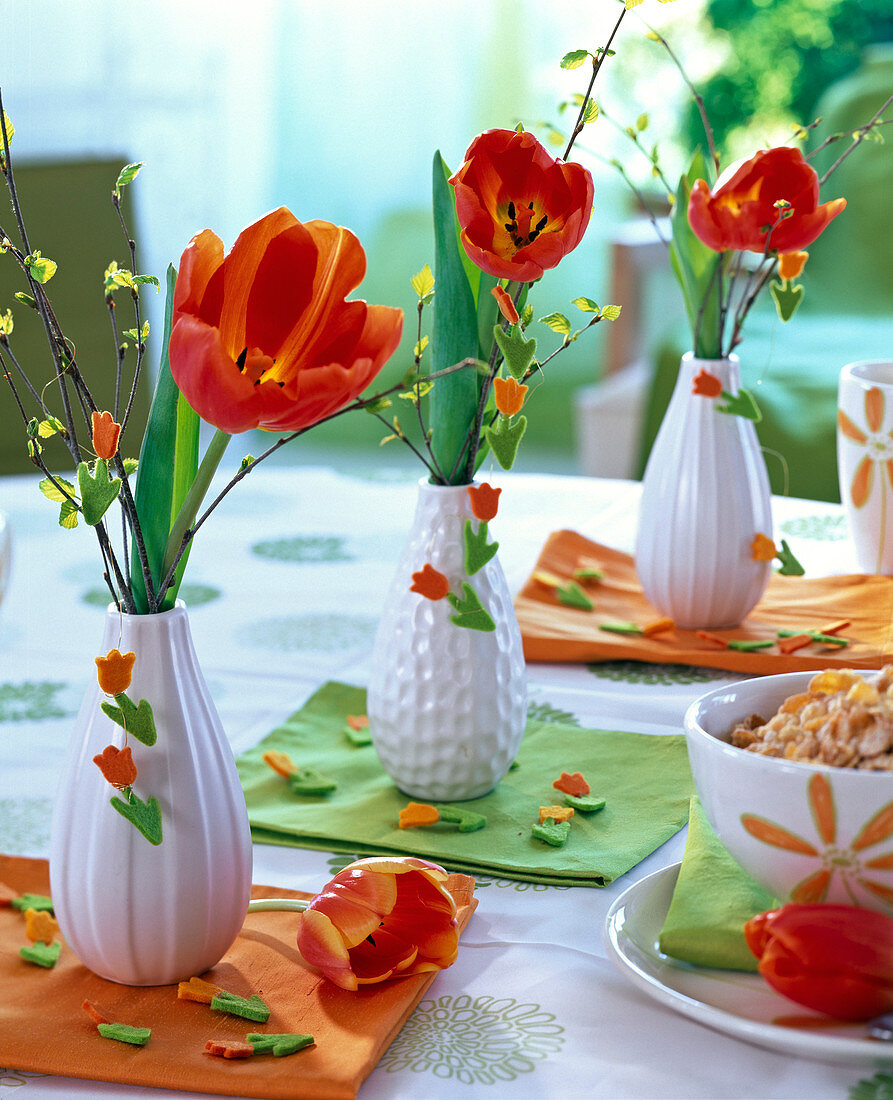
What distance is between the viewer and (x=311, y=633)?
1035 millimetres

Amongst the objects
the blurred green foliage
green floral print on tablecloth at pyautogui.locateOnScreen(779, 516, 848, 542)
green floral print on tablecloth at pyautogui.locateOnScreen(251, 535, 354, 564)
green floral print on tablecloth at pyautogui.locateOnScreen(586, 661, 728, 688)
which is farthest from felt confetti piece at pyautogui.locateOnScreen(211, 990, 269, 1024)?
the blurred green foliage

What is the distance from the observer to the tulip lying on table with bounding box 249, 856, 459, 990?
1.75 ft

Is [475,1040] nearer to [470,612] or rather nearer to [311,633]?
[470,612]

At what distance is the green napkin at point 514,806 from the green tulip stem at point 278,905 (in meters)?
0.08

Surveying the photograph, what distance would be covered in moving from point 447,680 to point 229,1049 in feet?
0.90

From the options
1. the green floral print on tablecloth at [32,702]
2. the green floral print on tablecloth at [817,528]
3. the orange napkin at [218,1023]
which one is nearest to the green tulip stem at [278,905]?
the orange napkin at [218,1023]

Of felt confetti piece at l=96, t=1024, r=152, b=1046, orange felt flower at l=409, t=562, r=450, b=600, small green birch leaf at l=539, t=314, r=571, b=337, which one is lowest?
felt confetti piece at l=96, t=1024, r=152, b=1046

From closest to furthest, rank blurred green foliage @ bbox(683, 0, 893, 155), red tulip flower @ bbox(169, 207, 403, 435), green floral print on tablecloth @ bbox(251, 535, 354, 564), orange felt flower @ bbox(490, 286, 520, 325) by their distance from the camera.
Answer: red tulip flower @ bbox(169, 207, 403, 435) < orange felt flower @ bbox(490, 286, 520, 325) < green floral print on tablecloth @ bbox(251, 535, 354, 564) < blurred green foliage @ bbox(683, 0, 893, 155)

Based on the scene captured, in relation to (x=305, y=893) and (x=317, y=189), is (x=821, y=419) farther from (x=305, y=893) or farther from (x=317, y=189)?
(x=317, y=189)

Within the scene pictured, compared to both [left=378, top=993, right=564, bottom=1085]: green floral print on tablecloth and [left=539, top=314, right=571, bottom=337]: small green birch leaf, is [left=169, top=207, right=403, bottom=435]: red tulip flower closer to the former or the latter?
[left=539, top=314, right=571, bottom=337]: small green birch leaf

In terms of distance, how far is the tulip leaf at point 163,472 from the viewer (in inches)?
21.1

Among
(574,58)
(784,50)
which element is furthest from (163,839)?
(784,50)

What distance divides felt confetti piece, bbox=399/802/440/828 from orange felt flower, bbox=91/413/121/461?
31cm

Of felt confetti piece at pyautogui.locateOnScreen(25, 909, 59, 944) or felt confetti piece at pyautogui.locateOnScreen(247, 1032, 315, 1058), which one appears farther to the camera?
felt confetti piece at pyautogui.locateOnScreen(25, 909, 59, 944)
